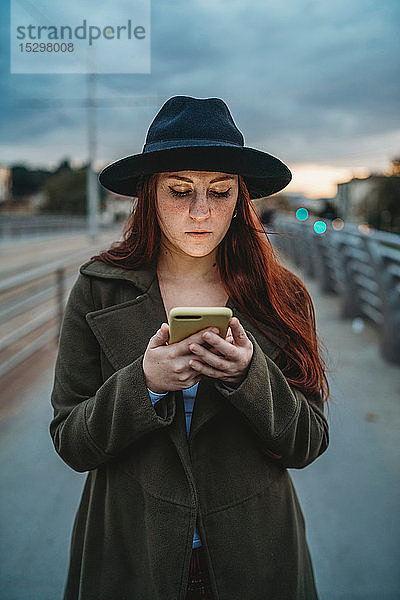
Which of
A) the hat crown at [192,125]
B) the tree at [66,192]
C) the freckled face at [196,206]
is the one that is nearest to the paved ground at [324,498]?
the freckled face at [196,206]

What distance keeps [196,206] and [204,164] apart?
0.07 m

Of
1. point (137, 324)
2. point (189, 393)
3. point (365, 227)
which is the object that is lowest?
point (189, 393)

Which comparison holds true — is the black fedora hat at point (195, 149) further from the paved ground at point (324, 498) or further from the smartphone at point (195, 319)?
the paved ground at point (324, 498)

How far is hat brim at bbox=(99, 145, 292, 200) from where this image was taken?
972mm

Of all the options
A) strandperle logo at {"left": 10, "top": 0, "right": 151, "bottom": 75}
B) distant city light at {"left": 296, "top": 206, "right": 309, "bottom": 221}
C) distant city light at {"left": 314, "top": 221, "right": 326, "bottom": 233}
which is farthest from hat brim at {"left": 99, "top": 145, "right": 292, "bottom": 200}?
distant city light at {"left": 296, "top": 206, "right": 309, "bottom": 221}

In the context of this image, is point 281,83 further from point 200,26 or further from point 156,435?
point 156,435

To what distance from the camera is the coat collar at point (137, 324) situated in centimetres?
103

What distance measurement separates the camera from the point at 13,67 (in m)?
1.50

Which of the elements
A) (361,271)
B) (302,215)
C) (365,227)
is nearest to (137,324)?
(365,227)

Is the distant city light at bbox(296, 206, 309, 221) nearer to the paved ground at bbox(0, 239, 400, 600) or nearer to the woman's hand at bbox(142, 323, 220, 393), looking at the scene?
the paved ground at bbox(0, 239, 400, 600)

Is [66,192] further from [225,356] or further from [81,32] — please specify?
[225,356]

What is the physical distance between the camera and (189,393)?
3.49 ft

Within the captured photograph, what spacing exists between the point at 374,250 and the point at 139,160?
10.9 feet

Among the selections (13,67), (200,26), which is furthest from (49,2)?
(200,26)
